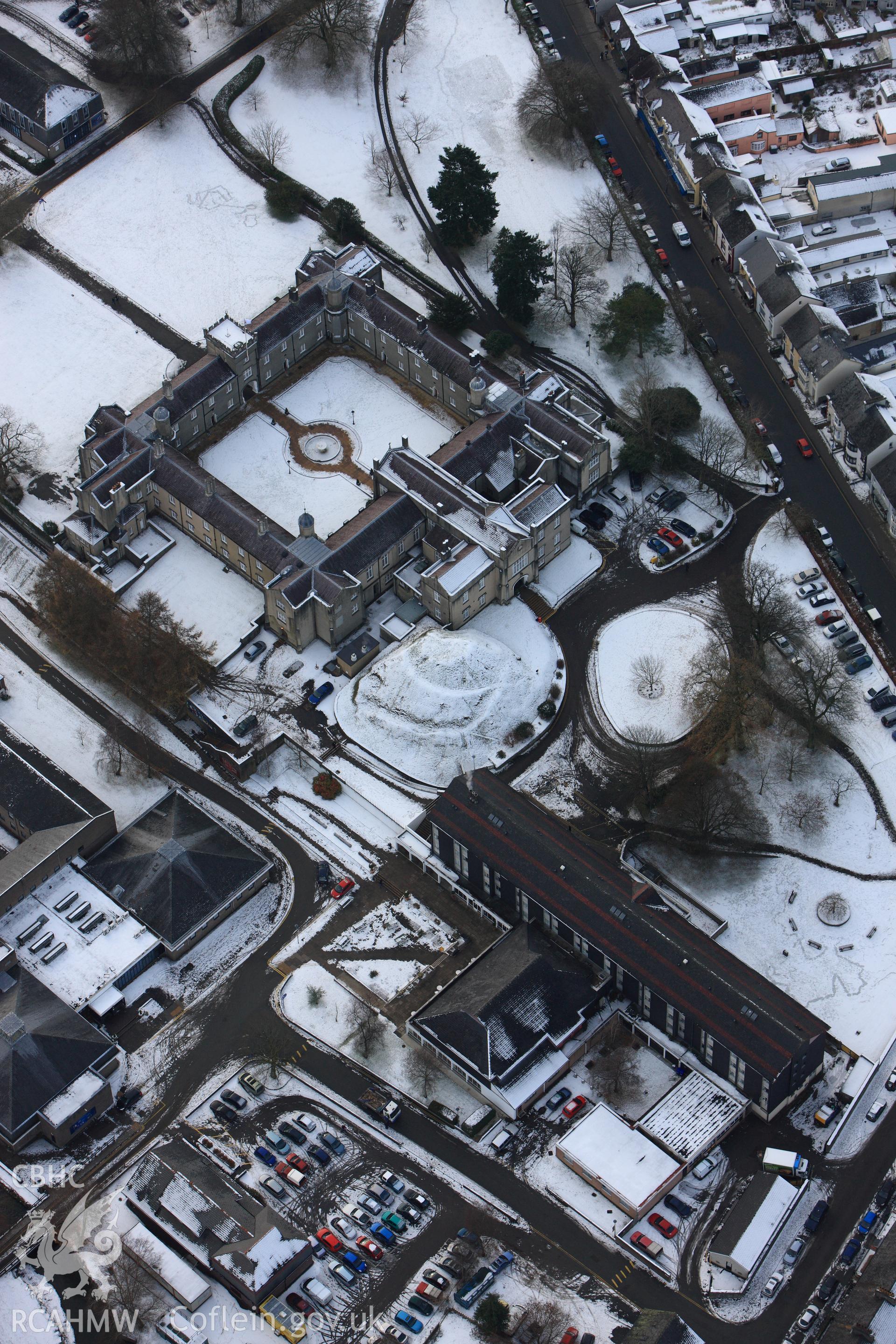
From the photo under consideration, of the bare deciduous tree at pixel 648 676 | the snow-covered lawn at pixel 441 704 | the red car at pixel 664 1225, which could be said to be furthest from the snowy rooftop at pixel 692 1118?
the bare deciduous tree at pixel 648 676

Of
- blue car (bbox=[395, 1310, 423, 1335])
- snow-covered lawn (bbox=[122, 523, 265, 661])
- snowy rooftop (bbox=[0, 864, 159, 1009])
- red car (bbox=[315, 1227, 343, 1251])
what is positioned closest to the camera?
blue car (bbox=[395, 1310, 423, 1335])

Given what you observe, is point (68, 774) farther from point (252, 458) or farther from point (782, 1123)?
point (782, 1123)

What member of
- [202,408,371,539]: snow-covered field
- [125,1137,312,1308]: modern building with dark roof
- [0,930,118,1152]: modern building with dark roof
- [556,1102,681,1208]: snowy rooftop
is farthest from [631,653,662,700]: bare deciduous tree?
[125,1137,312,1308]: modern building with dark roof

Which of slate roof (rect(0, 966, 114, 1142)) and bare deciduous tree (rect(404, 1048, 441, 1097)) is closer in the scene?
slate roof (rect(0, 966, 114, 1142))

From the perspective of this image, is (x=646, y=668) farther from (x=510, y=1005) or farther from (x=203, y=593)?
(x=203, y=593)

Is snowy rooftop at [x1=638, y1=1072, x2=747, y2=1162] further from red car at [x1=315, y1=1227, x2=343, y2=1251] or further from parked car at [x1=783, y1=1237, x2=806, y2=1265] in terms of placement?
red car at [x1=315, y1=1227, x2=343, y2=1251]

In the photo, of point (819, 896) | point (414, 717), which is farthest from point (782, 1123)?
point (414, 717)
